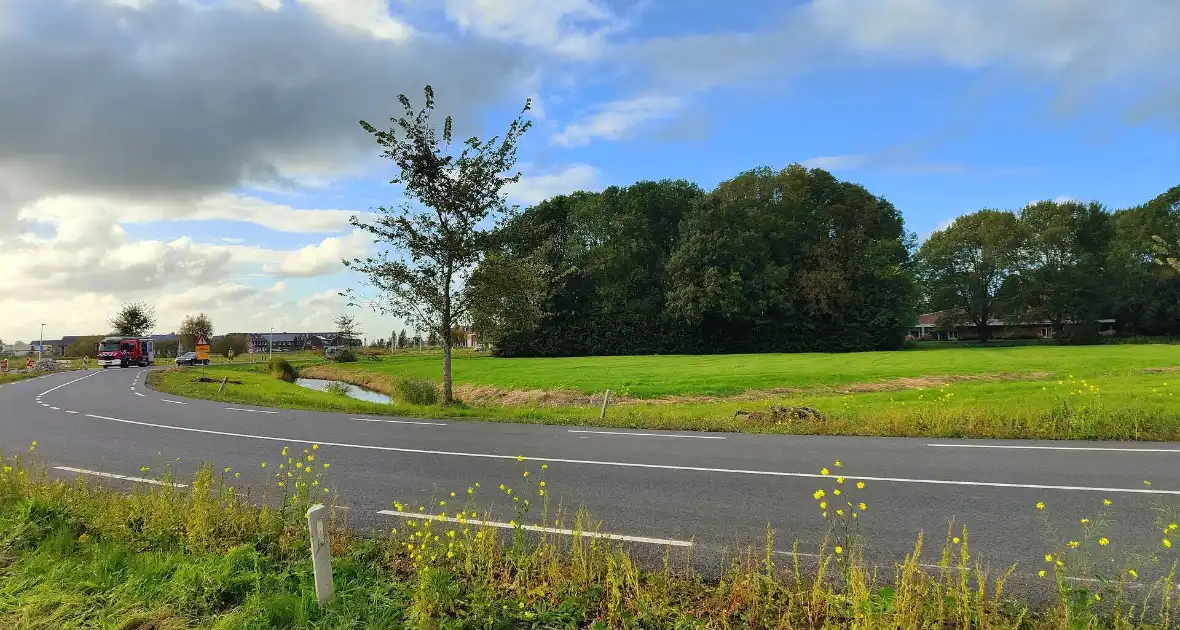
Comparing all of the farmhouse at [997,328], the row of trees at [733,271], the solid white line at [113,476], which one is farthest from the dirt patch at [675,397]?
the farmhouse at [997,328]

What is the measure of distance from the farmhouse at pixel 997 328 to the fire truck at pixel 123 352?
78.6 metres

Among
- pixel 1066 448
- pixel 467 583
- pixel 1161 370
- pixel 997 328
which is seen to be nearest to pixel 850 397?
pixel 1066 448

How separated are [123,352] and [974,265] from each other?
92.8 metres

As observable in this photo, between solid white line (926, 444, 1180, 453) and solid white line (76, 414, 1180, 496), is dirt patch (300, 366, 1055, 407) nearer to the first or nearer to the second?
solid white line (926, 444, 1180, 453)

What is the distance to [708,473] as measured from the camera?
9164mm

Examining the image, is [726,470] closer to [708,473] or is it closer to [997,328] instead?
[708,473]

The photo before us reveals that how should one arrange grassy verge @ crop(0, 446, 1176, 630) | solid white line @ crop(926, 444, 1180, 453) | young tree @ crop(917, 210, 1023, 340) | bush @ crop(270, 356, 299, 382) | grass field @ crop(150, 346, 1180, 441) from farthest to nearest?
young tree @ crop(917, 210, 1023, 340), bush @ crop(270, 356, 299, 382), grass field @ crop(150, 346, 1180, 441), solid white line @ crop(926, 444, 1180, 453), grassy verge @ crop(0, 446, 1176, 630)

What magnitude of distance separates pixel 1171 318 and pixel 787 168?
42.2 meters

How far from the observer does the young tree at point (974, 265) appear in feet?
239

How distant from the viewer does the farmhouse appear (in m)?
72.0

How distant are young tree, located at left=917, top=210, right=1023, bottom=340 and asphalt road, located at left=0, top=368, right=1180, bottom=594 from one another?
72.3m

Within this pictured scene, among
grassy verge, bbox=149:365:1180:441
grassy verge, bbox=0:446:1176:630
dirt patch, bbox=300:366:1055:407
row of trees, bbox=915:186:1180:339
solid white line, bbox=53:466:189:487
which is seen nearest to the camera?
grassy verge, bbox=0:446:1176:630

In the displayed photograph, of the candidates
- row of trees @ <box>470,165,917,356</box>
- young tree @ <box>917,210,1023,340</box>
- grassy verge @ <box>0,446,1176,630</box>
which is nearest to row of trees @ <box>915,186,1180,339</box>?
young tree @ <box>917,210,1023,340</box>

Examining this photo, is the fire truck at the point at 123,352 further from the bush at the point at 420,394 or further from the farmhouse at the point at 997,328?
the farmhouse at the point at 997,328
